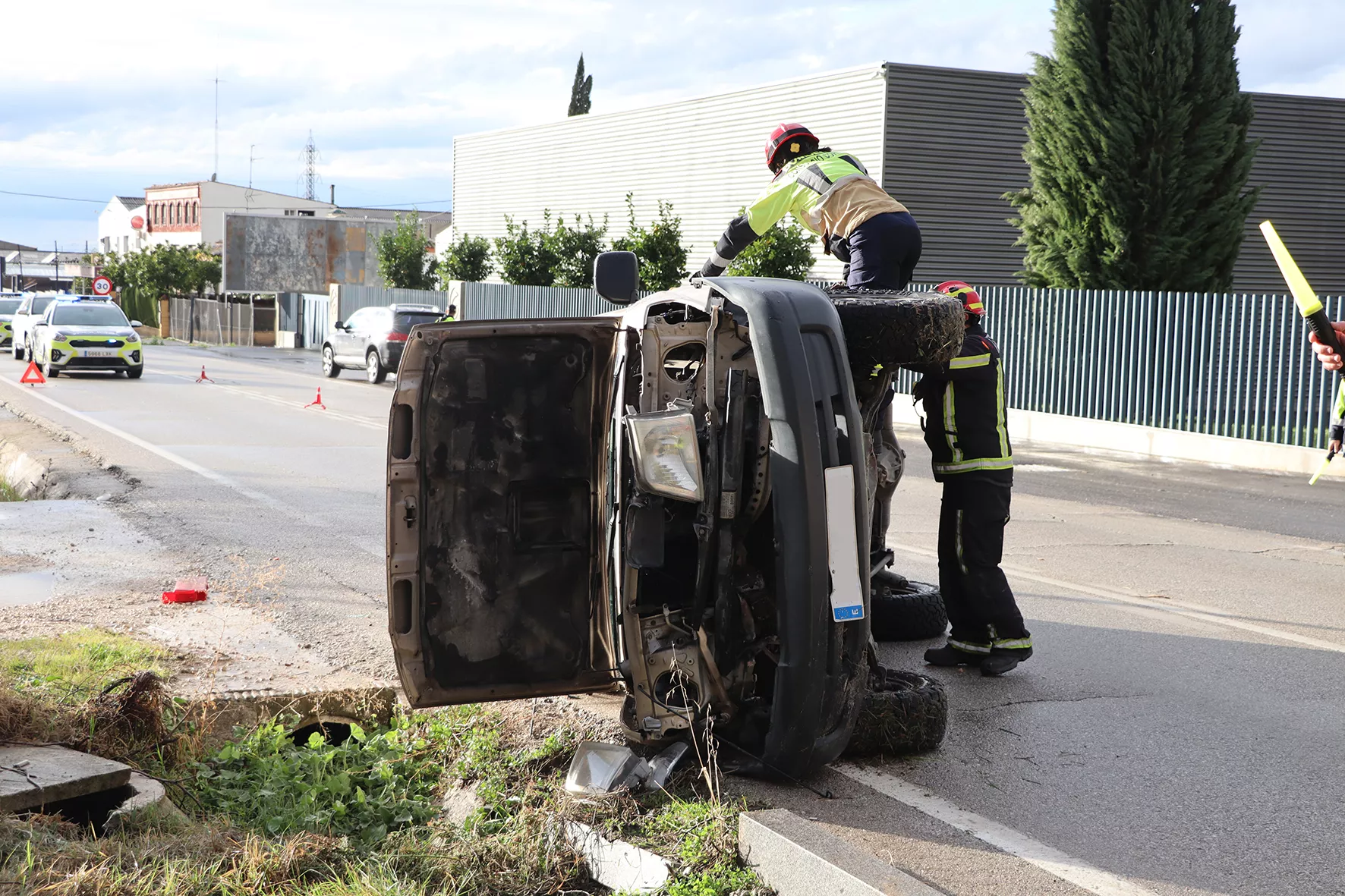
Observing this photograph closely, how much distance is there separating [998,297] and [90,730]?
16566 mm

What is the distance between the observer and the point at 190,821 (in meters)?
4.20

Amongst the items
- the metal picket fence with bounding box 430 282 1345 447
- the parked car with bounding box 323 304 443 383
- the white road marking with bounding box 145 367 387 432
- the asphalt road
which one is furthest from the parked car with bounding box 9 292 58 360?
the metal picket fence with bounding box 430 282 1345 447

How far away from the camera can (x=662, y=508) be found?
165 inches

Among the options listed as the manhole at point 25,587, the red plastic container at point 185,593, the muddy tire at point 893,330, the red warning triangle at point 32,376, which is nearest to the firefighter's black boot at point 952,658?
the muddy tire at point 893,330

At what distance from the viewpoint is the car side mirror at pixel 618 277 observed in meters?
5.18

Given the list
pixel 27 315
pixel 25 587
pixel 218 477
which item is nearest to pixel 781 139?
pixel 25 587

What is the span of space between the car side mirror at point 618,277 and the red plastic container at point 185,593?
3153 millimetres

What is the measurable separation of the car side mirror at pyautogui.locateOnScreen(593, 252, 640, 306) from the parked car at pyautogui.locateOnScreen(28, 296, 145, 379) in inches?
885

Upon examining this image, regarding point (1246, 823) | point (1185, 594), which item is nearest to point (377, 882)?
point (1246, 823)

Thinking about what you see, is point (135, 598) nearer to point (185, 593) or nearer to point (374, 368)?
point (185, 593)

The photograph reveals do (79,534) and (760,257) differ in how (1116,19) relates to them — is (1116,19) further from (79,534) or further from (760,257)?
(79,534)

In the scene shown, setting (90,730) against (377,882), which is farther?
(90,730)

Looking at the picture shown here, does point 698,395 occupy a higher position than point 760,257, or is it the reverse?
point 760,257

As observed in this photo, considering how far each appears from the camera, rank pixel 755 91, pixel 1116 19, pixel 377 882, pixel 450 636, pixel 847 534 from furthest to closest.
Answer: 1. pixel 755 91
2. pixel 1116 19
3. pixel 450 636
4. pixel 847 534
5. pixel 377 882
